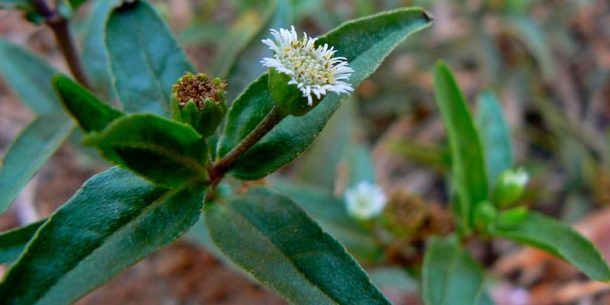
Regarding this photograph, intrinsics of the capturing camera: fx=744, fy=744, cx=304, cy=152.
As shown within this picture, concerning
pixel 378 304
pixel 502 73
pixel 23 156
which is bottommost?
pixel 502 73

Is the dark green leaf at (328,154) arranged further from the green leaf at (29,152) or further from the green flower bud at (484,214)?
the green leaf at (29,152)

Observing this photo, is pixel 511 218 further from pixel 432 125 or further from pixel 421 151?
pixel 432 125

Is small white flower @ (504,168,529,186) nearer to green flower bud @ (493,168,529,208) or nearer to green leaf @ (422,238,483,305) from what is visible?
green flower bud @ (493,168,529,208)

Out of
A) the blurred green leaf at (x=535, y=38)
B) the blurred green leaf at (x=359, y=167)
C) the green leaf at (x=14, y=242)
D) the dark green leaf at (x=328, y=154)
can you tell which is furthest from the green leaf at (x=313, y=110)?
the blurred green leaf at (x=535, y=38)

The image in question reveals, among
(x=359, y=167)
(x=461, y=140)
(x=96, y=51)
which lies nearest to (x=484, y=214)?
(x=461, y=140)

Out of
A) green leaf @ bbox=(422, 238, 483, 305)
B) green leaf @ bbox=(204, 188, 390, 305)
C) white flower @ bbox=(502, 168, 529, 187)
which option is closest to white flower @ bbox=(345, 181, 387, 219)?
green leaf @ bbox=(422, 238, 483, 305)

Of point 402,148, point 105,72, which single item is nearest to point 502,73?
point 402,148

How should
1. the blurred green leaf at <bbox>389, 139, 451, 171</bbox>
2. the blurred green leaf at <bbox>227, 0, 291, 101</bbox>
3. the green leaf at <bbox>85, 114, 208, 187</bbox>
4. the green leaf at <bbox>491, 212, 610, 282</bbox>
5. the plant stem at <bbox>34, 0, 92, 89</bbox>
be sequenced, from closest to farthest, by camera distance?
the green leaf at <bbox>85, 114, 208, 187</bbox> < the green leaf at <bbox>491, 212, 610, 282</bbox> < the plant stem at <bbox>34, 0, 92, 89</bbox> < the blurred green leaf at <bbox>227, 0, 291, 101</bbox> < the blurred green leaf at <bbox>389, 139, 451, 171</bbox>

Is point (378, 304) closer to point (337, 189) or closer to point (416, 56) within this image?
point (337, 189)
